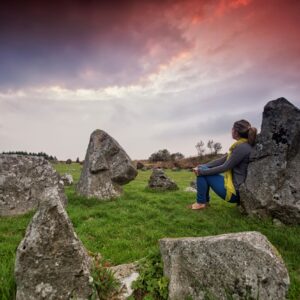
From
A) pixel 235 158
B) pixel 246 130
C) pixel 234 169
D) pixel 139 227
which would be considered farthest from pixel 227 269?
pixel 246 130

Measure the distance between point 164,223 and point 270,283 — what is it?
6415 mm

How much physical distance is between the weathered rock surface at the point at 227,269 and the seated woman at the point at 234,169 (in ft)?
20.8

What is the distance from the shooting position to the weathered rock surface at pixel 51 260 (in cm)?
505

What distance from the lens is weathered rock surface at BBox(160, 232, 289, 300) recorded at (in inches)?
185

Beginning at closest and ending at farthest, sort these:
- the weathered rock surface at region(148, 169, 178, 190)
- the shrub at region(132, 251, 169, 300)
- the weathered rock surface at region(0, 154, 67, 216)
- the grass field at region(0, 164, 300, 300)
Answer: the shrub at region(132, 251, 169, 300) → the grass field at region(0, 164, 300, 300) → the weathered rock surface at region(0, 154, 67, 216) → the weathered rock surface at region(148, 169, 178, 190)

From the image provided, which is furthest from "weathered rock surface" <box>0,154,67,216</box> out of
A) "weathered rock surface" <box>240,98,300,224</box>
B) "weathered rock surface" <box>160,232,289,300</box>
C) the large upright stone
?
"weathered rock surface" <box>160,232,289,300</box>

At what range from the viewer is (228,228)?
1006 centimetres

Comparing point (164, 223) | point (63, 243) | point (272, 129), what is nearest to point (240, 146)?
point (272, 129)

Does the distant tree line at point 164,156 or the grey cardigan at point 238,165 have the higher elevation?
the distant tree line at point 164,156

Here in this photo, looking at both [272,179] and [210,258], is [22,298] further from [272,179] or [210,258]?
[272,179]

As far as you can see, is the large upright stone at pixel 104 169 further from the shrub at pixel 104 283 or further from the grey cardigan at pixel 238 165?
the shrub at pixel 104 283

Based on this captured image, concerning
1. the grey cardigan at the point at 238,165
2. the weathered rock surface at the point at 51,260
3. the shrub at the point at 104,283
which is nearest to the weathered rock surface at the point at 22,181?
the grey cardigan at the point at 238,165

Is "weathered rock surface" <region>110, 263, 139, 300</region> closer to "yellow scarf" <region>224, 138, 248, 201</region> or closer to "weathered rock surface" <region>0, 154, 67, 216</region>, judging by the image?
"yellow scarf" <region>224, 138, 248, 201</region>

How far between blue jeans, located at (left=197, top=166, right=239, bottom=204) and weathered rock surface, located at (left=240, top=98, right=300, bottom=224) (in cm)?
83
